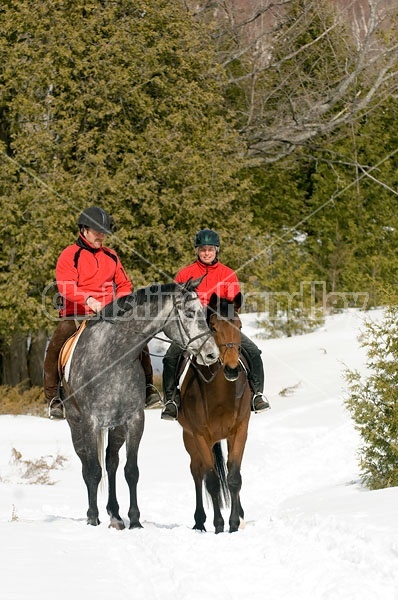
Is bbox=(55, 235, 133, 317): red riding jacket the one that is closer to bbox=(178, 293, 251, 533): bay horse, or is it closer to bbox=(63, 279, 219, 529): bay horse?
bbox=(63, 279, 219, 529): bay horse

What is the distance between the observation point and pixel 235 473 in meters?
10.1

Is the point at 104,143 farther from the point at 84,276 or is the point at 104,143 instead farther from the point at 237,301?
the point at 237,301

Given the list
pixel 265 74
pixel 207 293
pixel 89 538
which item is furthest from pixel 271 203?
pixel 89 538

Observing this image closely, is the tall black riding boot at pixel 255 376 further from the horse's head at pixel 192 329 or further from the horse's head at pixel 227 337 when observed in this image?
the horse's head at pixel 192 329

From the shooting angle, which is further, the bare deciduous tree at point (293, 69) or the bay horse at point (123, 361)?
the bare deciduous tree at point (293, 69)

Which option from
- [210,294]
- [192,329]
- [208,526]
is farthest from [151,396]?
[208,526]

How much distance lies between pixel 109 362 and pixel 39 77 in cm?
1277

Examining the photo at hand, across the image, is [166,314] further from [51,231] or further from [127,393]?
[51,231]

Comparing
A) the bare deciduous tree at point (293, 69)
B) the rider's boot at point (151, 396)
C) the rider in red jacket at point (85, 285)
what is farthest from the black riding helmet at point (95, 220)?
the bare deciduous tree at point (293, 69)

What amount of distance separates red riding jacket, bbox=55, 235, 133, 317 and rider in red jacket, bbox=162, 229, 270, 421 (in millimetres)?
752

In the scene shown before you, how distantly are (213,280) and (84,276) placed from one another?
1379 mm

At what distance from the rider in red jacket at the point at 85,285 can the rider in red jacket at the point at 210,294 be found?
0.53 metres

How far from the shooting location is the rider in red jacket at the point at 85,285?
10.2 metres

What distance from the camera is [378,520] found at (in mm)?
9219
